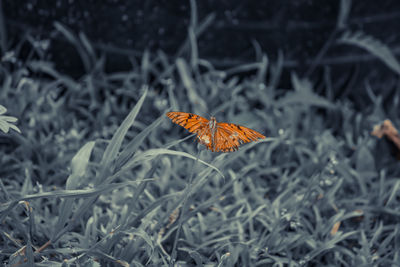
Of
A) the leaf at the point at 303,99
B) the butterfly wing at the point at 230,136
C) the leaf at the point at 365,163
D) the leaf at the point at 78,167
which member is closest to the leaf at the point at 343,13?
the leaf at the point at 303,99

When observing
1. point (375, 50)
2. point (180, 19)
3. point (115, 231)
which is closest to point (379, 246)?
point (115, 231)

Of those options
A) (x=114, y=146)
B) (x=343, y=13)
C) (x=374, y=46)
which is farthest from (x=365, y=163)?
(x=114, y=146)

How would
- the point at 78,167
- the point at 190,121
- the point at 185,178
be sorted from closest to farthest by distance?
1. the point at 190,121
2. the point at 78,167
3. the point at 185,178

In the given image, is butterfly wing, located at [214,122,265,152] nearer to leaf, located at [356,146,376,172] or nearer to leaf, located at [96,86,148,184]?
leaf, located at [96,86,148,184]

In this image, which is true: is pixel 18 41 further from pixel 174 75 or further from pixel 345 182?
pixel 345 182

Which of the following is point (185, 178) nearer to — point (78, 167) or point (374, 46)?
point (78, 167)

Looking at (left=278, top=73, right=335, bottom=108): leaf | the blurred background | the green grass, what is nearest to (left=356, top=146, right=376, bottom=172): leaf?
the green grass
